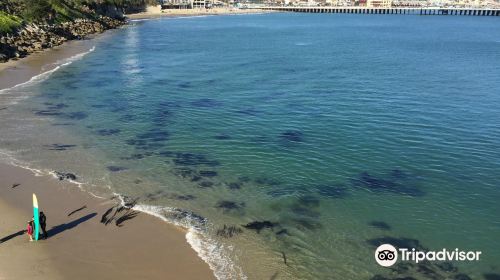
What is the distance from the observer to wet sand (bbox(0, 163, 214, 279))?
2211 cm

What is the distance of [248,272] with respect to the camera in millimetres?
22688

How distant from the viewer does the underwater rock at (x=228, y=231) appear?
2612cm

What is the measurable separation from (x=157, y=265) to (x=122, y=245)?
3.04 m

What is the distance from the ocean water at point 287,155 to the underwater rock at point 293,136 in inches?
8.1

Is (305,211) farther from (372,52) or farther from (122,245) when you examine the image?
(372,52)

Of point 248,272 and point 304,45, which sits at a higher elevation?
point 304,45

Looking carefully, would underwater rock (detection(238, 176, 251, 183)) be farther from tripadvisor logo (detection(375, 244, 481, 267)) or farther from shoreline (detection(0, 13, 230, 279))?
tripadvisor logo (detection(375, 244, 481, 267))

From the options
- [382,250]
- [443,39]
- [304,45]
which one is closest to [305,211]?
[382,250]

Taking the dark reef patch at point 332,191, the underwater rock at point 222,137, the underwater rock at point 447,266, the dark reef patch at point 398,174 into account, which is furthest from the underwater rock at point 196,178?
the underwater rock at point 447,266

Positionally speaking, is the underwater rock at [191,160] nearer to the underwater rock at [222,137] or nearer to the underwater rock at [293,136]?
the underwater rock at [222,137]

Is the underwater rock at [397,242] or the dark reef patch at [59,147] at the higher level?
the dark reef patch at [59,147]

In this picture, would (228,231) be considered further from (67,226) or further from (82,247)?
(67,226)

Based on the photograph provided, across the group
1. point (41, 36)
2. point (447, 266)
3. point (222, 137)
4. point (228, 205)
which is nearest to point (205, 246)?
point (228, 205)

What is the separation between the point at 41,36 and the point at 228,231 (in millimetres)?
97456
